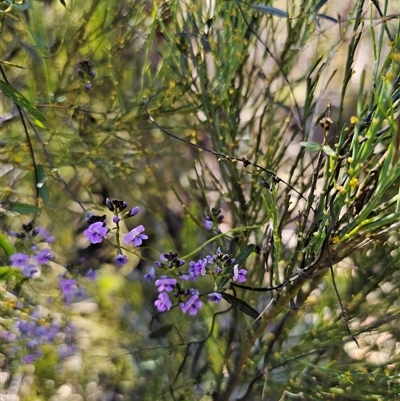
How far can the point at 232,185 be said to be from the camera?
143cm

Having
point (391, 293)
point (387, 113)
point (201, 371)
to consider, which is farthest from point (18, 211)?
point (391, 293)

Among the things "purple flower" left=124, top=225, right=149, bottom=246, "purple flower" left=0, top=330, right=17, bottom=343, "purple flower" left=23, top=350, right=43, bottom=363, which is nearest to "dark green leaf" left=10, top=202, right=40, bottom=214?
"purple flower" left=124, top=225, right=149, bottom=246

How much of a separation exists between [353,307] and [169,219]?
4.85ft

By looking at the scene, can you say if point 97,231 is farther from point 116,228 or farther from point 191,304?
point 191,304

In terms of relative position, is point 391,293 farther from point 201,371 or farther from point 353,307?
point 201,371

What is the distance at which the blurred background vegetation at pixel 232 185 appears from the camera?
3.34 feet

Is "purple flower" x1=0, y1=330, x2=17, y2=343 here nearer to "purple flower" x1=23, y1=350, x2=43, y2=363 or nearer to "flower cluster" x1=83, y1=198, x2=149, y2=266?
"purple flower" x1=23, y1=350, x2=43, y2=363

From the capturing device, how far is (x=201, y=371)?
5.50 feet

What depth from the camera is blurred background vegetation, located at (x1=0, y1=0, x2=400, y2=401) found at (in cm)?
102

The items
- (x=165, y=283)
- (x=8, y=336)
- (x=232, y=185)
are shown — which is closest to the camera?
(x=165, y=283)

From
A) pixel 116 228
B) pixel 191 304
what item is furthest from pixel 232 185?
pixel 116 228

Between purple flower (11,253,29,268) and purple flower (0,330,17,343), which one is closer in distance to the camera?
purple flower (11,253,29,268)

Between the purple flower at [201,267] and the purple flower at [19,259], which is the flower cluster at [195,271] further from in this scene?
the purple flower at [19,259]

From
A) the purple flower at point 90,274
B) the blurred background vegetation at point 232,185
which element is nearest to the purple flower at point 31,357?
the blurred background vegetation at point 232,185
